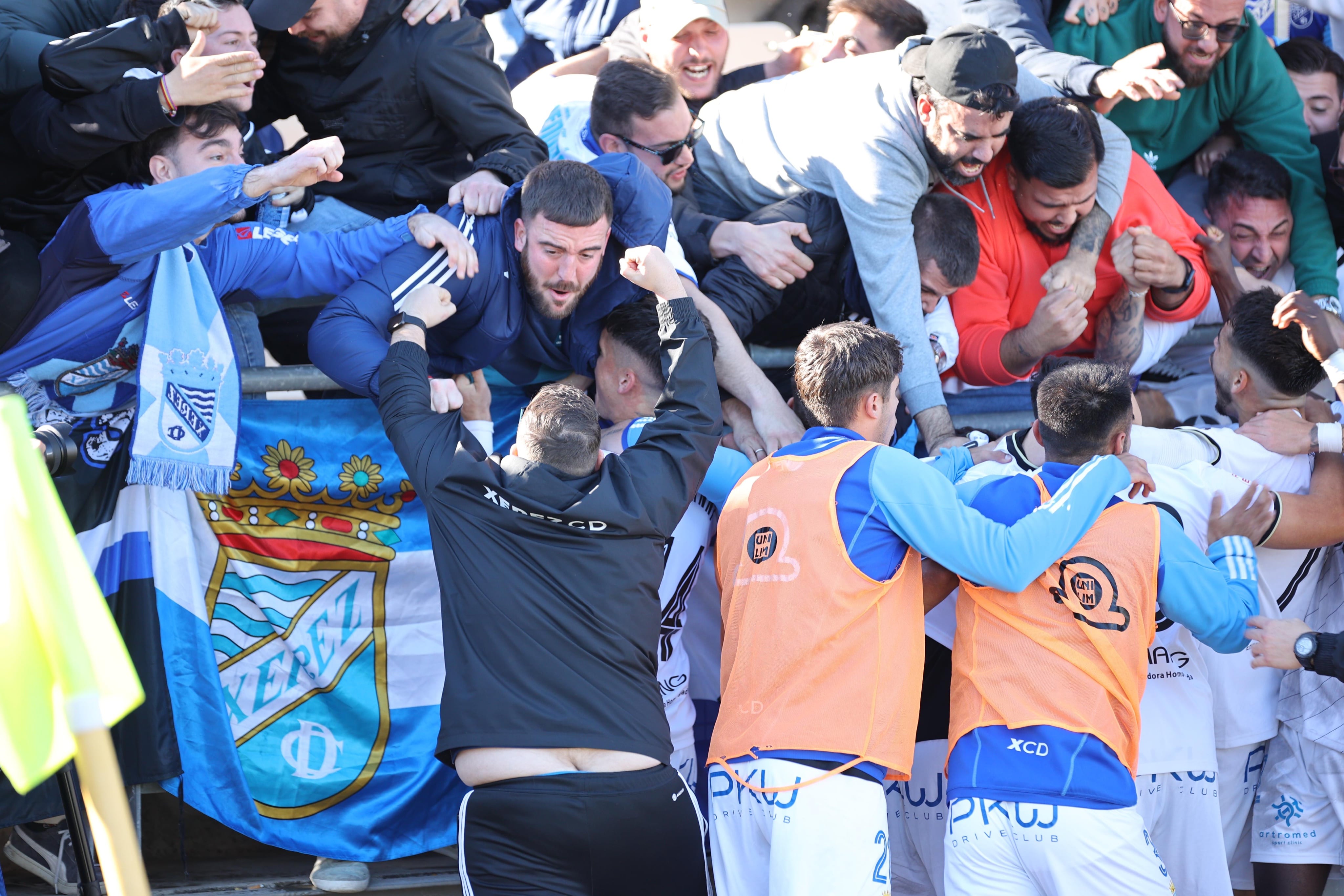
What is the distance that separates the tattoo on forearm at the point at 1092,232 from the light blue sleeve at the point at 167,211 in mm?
2914

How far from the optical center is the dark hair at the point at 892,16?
5.57 meters

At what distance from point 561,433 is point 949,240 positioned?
1828mm

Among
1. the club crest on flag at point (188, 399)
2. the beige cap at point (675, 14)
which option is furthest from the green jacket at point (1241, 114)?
the club crest on flag at point (188, 399)

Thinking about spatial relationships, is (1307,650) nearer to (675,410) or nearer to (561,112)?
(675,410)

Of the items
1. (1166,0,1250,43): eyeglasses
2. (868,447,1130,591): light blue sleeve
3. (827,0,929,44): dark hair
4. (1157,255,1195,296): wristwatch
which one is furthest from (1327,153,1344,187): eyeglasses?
(868,447,1130,591): light blue sleeve

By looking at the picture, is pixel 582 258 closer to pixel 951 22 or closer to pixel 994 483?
pixel 994 483

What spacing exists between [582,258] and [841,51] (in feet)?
8.03

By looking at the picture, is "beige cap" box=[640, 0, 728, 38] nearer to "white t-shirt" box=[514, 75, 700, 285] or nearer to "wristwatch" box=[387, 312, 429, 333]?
"white t-shirt" box=[514, 75, 700, 285]

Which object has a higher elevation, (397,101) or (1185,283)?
(397,101)

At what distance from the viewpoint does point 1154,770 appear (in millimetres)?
3635

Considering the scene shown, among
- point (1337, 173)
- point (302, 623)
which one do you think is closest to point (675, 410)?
point (302, 623)

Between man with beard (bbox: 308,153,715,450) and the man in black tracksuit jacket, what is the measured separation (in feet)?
1.09

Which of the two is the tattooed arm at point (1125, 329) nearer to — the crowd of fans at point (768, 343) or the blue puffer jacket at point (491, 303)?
the crowd of fans at point (768, 343)

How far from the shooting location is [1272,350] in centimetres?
405
